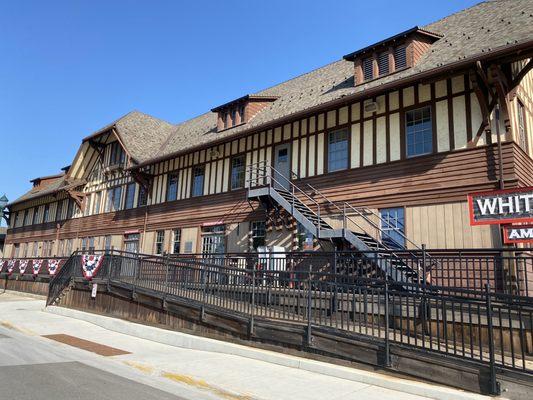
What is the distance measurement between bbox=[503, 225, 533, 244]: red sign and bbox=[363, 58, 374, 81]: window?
828cm

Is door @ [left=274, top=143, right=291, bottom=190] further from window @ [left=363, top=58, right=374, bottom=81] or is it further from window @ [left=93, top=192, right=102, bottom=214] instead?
window @ [left=93, top=192, right=102, bottom=214]

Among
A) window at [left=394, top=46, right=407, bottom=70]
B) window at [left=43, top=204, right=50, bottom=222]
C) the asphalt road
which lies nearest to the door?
window at [left=394, top=46, right=407, bottom=70]

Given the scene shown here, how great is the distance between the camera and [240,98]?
20547mm

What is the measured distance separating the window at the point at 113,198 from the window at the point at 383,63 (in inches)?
745

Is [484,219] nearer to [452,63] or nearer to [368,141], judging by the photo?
[452,63]

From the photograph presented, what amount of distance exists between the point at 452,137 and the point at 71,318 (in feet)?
48.0

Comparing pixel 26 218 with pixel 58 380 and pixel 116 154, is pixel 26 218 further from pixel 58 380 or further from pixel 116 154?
pixel 58 380

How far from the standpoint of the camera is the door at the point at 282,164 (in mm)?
17688

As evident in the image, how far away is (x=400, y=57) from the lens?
15.2m

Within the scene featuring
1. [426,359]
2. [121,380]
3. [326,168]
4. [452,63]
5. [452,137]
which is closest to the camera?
[426,359]

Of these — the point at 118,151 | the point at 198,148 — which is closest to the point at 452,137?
the point at 198,148

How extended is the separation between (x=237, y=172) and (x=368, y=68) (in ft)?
24.7

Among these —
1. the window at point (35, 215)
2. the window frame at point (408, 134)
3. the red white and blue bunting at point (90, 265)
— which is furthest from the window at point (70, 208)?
the window frame at point (408, 134)

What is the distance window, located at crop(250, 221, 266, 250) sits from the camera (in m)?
18.1
